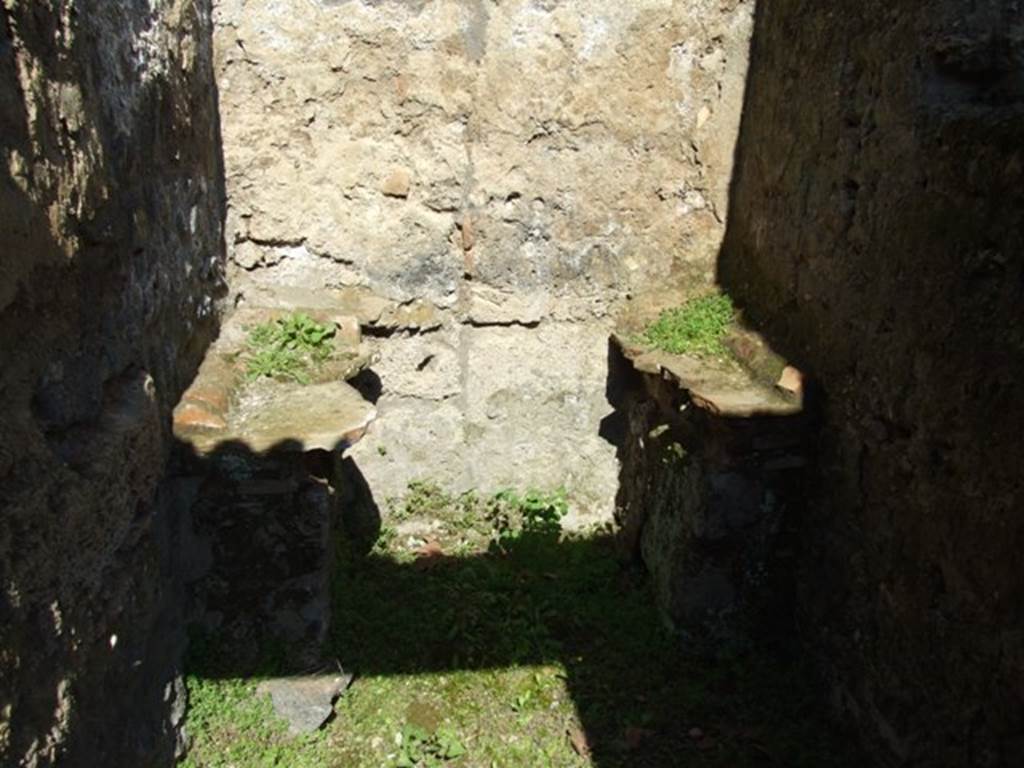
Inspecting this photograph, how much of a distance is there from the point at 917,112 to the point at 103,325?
2.31 m

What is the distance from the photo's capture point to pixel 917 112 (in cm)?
261

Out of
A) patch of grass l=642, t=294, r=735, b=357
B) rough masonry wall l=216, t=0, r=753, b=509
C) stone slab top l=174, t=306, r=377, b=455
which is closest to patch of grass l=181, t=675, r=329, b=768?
stone slab top l=174, t=306, r=377, b=455

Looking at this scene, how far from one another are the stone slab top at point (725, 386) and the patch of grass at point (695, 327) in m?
0.08

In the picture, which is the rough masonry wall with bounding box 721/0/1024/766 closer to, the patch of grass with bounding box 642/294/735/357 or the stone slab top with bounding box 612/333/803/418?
the stone slab top with bounding box 612/333/803/418

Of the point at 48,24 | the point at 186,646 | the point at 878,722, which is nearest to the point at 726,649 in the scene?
the point at 878,722

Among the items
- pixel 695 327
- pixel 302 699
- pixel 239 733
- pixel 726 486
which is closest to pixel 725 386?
pixel 726 486

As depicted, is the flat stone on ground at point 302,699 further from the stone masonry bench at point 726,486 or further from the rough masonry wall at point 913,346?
the rough masonry wall at point 913,346

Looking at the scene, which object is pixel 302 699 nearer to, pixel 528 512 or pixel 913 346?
pixel 528 512

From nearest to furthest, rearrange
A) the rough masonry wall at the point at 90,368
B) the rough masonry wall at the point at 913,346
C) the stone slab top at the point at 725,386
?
the rough masonry wall at the point at 90,368, the rough masonry wall at the point at 913,346, the stone slab top at the point at 725,386

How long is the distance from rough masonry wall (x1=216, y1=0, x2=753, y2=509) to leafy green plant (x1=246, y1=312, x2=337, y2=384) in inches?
16.0

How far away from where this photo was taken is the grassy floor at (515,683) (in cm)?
300

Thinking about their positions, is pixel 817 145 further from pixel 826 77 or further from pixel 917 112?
pixel 917 112

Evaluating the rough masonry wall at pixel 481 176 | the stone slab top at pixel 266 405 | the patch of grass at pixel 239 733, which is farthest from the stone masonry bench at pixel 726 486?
the patch of grass at pixel 239 733

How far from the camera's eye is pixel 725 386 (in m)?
3.28
